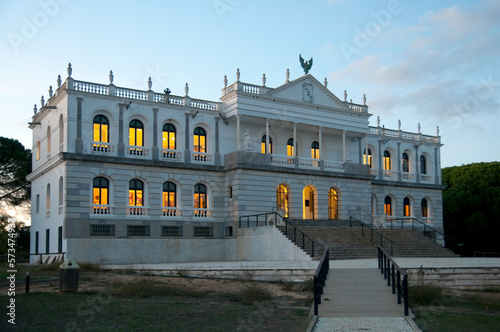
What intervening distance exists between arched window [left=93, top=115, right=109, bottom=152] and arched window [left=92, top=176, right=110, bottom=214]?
1.79 m

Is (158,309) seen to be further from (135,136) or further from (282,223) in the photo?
(135,136)

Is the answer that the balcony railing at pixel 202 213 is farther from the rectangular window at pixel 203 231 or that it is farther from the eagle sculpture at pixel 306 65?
the eagle sculpture at pixel 306 65

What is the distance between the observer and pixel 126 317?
14.4 meters

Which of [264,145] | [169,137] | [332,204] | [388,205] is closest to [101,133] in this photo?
[169,137]

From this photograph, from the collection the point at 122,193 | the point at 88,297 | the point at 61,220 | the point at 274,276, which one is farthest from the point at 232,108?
the point at 88,297

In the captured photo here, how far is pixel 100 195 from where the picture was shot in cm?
3544

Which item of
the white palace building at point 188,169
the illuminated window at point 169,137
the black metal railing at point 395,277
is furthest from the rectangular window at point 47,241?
the black metal railing at point 395,277

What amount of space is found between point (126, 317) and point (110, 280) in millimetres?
7650

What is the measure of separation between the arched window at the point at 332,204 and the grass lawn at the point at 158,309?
22.9m

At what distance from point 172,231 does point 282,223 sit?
22.5 feet

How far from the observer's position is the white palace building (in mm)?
Answer: 34906

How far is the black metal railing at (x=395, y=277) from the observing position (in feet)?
48.6

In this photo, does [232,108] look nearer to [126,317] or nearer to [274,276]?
[274,276]

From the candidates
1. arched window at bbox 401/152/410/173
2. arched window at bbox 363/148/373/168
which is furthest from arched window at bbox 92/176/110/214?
arched window at bbox 401/152/410/173
